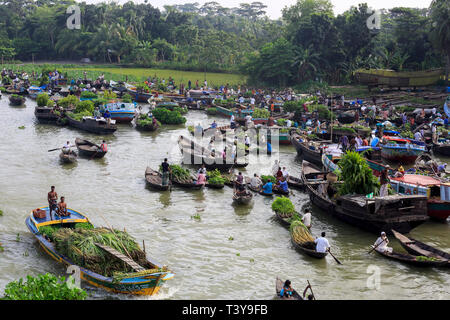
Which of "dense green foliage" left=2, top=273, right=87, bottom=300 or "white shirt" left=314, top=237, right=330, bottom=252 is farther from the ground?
"dense green foliage" left=2, top=273, right=87, bottom=300

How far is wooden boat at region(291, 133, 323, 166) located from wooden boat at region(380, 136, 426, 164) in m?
3.64

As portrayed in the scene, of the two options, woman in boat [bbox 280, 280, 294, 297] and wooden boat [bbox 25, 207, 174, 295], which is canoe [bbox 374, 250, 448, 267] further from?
wooden boat [bbox 25, 207, 174, 295]

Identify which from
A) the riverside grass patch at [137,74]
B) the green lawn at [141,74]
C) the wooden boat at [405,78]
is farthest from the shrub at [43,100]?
the wooden boat at [405,78]

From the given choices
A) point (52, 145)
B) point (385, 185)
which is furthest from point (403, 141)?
point (52, 145)

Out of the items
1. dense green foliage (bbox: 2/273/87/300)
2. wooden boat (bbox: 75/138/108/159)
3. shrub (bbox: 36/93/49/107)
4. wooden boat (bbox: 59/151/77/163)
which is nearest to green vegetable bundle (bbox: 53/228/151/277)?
dense green foliage (bbox: 2/273/87/300)

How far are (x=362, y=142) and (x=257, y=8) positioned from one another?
425ft

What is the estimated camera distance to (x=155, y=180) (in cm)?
2309

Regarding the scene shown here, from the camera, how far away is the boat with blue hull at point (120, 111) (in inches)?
1489

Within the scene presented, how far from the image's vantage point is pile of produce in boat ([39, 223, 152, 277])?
13492 millimetres

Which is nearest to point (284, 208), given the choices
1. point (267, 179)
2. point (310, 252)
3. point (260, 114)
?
point (310, 252)

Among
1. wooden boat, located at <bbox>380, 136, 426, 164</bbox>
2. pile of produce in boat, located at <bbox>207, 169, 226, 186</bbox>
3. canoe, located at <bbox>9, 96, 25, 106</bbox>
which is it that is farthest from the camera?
canoe, located at <bbox>9, 96, 25, 106</bbox>

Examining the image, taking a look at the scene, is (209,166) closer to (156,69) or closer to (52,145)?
(52,145)

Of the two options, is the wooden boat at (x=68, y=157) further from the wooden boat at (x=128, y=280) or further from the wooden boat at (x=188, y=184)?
the wooden boat at (x=128, y=280)

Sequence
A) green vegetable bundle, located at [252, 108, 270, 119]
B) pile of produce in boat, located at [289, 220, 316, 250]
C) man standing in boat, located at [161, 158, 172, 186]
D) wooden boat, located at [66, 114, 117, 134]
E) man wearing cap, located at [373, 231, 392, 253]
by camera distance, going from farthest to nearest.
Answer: green vegetable bundle, located at [252, 108, 270, 119] < wooden boat, located at [66, 114, 117, 134] < man standing in boat, located at [161, 158, 172, 186] < pile of produce in boat, located at [289, 220, 316, 250] < man wearing cap, located at [373, 231, 392, 253]
